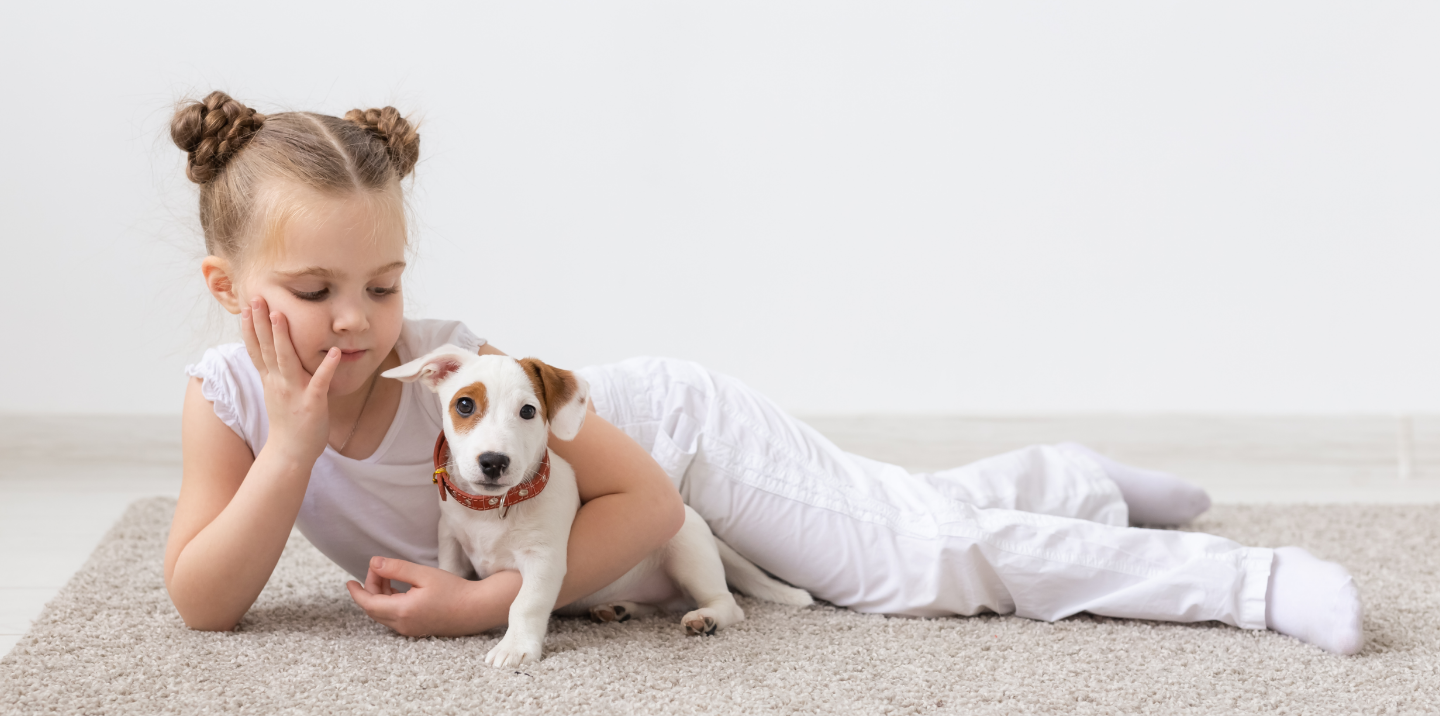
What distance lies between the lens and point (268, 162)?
3.34 feet

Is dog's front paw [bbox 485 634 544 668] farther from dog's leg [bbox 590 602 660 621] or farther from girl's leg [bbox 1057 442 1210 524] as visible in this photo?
girl's leg [bbox 1057 442 1210 524]

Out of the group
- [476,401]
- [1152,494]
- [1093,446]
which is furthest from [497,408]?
[1093,446]

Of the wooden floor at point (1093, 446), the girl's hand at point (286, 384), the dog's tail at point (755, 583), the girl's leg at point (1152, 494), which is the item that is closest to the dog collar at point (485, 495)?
the girl's hand at point (286, 384)

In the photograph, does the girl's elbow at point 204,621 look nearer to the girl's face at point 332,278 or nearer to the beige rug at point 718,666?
the beige rug at point 718,666

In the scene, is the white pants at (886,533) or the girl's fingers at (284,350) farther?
the white pants at (886,533)

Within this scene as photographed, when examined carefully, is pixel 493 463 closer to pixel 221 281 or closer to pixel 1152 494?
pixel 221 281

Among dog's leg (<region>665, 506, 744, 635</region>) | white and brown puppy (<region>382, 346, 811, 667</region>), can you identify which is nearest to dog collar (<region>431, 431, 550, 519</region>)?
white and brown puppy (<region>382, 346, 811, 667</region>)

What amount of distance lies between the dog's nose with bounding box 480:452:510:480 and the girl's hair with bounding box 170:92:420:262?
27 centimetres

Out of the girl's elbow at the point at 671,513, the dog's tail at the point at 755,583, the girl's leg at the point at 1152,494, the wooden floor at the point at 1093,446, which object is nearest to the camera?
the girl's elbow at the point at 671,513

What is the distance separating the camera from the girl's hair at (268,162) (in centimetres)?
100

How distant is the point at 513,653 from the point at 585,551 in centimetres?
13

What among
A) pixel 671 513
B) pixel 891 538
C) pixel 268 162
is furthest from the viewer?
pixel 891 538

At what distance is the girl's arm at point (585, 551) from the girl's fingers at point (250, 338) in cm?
22

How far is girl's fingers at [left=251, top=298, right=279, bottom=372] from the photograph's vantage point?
973mm
